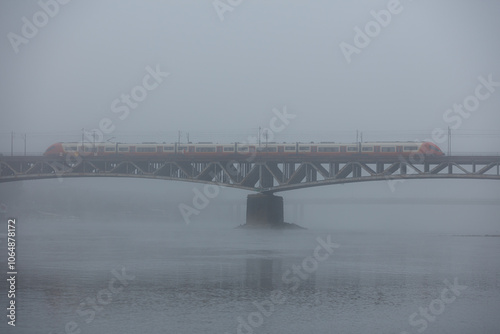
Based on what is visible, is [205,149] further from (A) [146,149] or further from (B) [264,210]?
(B) [264,210]

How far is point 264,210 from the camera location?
113 m

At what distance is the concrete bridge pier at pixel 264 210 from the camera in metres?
112

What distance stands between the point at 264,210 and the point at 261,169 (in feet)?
20.9

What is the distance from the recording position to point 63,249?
6481 cm

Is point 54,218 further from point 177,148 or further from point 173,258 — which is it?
point 173,258

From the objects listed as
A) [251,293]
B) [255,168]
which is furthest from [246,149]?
[251,293]

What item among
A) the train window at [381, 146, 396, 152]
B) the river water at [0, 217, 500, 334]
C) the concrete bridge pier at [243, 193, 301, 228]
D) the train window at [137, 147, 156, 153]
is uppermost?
the train window at [381, 146, 396, 152]

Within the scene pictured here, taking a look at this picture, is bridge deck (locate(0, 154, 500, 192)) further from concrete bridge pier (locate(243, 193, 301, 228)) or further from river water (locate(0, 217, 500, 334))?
river water (locate(0, 217, 500, 334))

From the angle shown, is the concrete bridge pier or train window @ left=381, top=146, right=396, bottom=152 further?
the concrete bridge pier

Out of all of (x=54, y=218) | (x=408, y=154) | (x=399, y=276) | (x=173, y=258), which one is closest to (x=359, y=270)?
(x=399, y=276)

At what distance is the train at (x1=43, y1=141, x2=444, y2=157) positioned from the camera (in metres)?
105

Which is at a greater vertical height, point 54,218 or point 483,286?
point 483,286

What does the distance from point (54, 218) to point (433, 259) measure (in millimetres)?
133107

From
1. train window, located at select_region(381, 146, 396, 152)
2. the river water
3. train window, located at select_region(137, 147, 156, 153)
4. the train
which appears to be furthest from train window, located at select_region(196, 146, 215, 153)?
the river water
